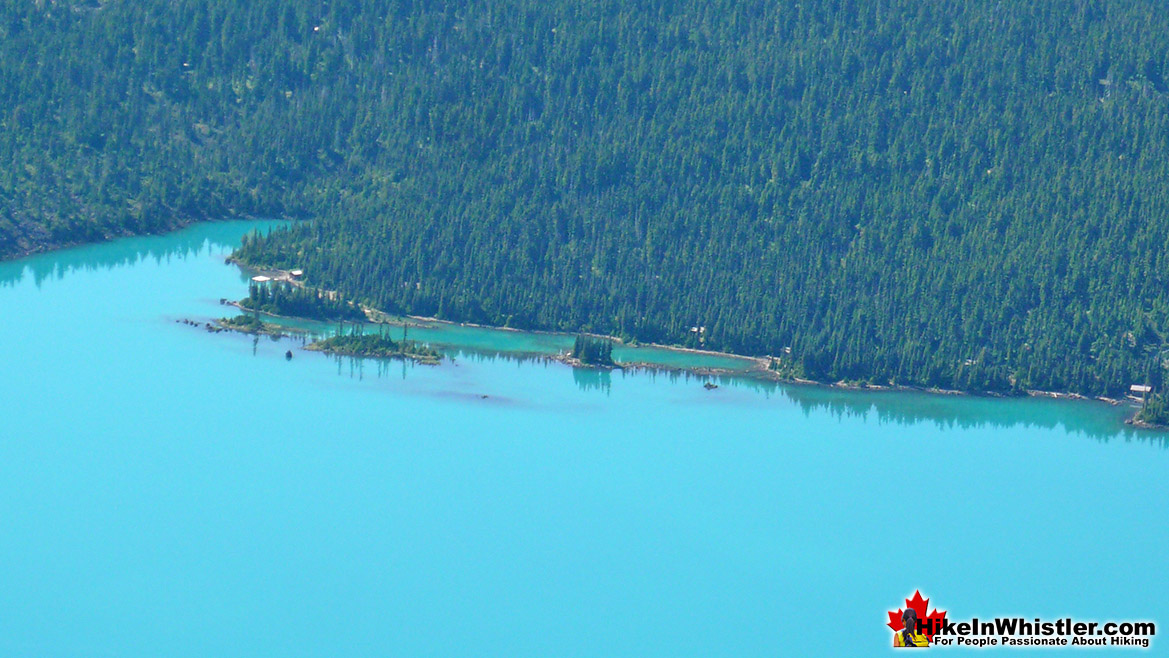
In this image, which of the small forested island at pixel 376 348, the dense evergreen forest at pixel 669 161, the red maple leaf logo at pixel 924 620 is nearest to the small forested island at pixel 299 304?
the dense evergreen forest at pixel 669 161

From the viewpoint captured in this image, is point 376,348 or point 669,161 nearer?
point 376,348

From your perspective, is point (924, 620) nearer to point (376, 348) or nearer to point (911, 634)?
point (911, 634)

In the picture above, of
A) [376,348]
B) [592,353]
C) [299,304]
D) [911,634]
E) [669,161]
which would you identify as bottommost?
[911,634]

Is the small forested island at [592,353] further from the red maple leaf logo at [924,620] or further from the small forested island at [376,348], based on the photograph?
the red maple leaf logo at [924,620]

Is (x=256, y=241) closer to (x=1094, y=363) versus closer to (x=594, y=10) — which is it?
(x=594, y=10)

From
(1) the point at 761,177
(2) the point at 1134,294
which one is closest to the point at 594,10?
(1) the point at 761,177

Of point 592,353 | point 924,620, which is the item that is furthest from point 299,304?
point 924,620
